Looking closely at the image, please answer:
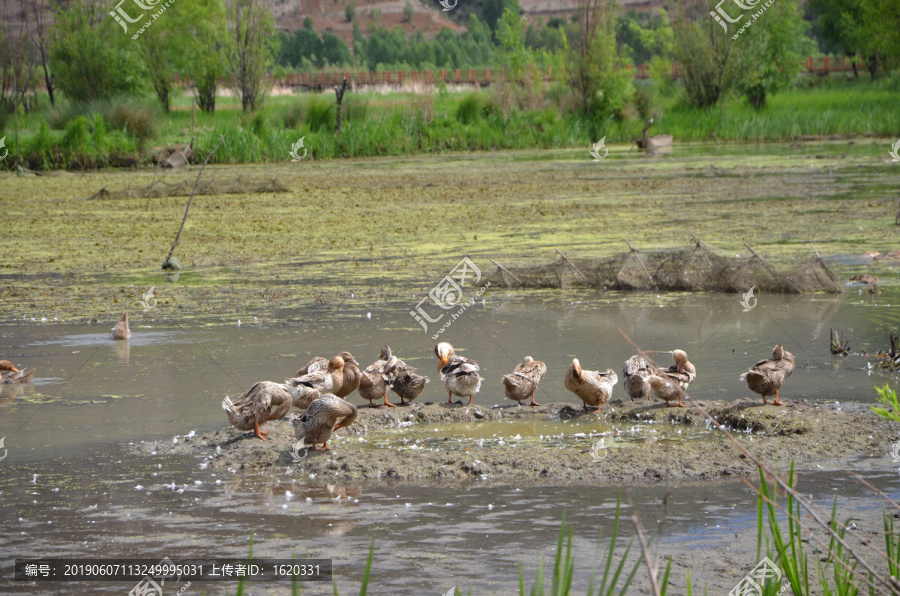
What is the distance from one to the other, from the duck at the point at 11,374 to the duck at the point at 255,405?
2322 mm

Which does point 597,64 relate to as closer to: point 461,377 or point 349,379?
point 461,377

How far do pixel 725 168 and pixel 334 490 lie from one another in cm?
1989

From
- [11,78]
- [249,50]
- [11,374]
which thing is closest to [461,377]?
[11,374]

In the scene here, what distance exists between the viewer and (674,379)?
20.2 feet

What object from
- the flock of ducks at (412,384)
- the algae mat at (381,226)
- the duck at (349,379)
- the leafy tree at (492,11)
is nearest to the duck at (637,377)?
the flock of ducks at (412,384)

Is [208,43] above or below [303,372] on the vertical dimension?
above

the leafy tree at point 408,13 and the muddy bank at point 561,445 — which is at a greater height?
the leafy tree at point 408,13

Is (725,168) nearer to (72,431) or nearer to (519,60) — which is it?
(519,60)

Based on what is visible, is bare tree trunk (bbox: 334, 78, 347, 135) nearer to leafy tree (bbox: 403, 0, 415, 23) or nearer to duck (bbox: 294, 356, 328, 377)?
duck (bbox: 294, 356, 328, 377)

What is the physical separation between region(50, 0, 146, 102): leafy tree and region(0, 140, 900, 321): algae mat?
14.7m

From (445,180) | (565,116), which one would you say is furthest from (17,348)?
(565,116)

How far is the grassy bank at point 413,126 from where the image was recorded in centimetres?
2742

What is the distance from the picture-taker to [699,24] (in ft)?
114

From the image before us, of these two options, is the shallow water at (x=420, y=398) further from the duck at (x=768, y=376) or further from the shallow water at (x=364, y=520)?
the duck at (x=768, y=376)
